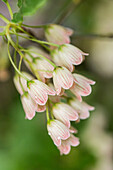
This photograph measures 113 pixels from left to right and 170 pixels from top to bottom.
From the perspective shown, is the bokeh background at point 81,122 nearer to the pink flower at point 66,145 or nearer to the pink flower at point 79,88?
the pink flower at point 79,88


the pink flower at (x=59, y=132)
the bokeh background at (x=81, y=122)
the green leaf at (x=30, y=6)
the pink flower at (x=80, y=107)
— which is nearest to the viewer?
the green leaf at (x=30, y=6)

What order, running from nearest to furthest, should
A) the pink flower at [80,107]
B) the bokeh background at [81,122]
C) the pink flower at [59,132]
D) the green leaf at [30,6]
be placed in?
1. the green leaf at [30,6]
2. the pink flower at [59,132]
3. the pink flower at [80,107]
4. the bokeh background at [81,122]

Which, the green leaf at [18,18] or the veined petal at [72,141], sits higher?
the green leaf at [18,18]

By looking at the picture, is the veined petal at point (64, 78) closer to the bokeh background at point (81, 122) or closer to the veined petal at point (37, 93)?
the veined petal at point (37, 93)

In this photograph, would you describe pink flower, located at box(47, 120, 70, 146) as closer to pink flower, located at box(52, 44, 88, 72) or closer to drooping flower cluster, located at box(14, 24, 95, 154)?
drooping flower cluster, located at box(14, 24, 95, 154)

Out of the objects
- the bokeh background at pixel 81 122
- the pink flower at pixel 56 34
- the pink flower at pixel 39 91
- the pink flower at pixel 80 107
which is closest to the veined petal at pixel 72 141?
the pink flower at pixel 80 107

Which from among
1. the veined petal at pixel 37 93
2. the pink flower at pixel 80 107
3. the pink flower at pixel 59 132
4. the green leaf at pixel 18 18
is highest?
the green leaf at pixel 18 18

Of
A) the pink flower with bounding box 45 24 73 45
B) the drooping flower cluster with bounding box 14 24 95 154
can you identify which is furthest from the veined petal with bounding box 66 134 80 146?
the pink flower with bounding box 45 24 73 45

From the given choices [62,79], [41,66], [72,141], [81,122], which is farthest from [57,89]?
[81,122]

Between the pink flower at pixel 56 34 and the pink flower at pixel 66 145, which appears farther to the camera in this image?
the pink flower at pixel 56 34
